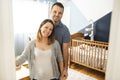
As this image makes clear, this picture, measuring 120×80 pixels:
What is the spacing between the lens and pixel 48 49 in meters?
1.15

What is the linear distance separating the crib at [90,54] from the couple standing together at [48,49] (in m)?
1.45

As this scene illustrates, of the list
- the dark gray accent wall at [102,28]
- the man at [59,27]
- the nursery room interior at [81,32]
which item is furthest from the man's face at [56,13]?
the dark gray accent wall at [102,28]

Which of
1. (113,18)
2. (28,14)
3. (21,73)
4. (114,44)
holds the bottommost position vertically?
(21,73)

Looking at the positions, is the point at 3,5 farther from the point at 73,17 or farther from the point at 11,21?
the point at 73,17

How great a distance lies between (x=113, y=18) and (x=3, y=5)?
42 cm

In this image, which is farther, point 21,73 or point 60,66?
point 21,73

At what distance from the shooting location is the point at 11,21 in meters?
0.42

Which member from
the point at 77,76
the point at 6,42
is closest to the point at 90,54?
the point at 77,76

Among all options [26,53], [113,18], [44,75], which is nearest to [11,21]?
[113,18]

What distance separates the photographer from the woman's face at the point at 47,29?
1106mm

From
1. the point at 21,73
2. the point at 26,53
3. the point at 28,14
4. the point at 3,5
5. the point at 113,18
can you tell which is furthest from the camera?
the point at 28,14

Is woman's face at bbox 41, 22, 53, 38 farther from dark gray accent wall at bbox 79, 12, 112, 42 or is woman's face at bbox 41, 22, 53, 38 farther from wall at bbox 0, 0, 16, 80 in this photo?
dark gray accent wall at bbox 79, 12, 112, 42

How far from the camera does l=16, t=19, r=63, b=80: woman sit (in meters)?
1.13

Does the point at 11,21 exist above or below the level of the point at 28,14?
below
